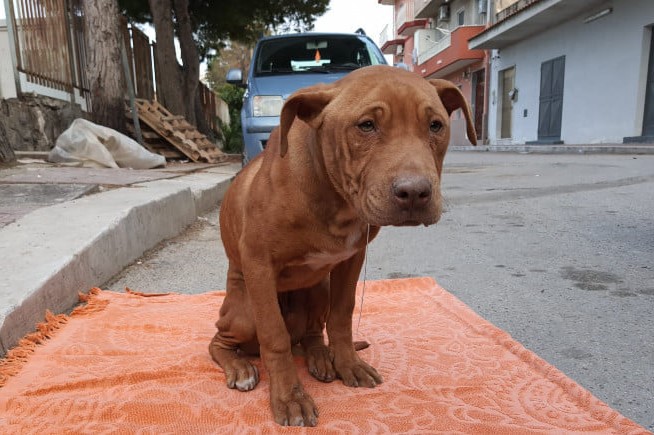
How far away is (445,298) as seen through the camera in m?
2.72

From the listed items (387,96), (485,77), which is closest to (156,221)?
(387,96)

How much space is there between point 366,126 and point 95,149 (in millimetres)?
5996

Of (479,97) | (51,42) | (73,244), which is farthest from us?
(479,97)

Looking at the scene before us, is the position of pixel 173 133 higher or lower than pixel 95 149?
higher

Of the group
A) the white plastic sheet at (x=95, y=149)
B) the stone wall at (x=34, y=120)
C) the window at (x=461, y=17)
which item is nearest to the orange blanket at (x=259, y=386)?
the white plastic sheet at (x=95, y=149)

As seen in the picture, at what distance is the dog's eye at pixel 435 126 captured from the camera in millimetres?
1524

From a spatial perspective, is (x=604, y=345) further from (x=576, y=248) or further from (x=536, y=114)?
(x=536, y=114)


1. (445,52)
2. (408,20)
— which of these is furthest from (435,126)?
(408,20)

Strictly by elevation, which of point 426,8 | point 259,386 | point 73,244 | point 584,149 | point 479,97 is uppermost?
point 426,8

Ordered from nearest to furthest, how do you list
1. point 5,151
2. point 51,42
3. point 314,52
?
point 5,151
point 314,52
point 51,42

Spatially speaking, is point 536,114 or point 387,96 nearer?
point 387,96

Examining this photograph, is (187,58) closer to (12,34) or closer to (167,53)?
(167,53)

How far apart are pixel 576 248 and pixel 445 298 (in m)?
1.47

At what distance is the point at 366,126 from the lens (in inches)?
58.4
